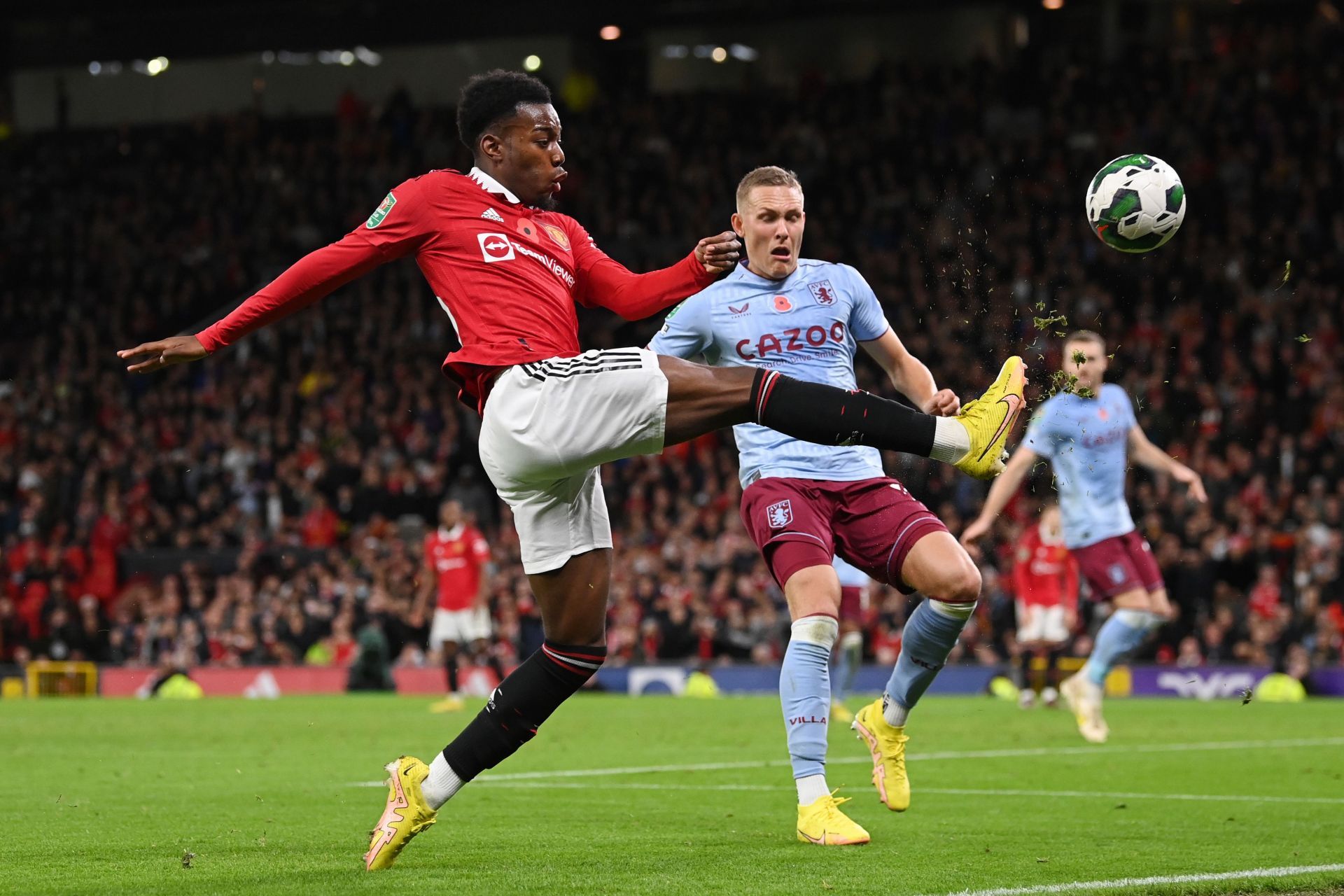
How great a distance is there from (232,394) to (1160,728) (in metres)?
19.4

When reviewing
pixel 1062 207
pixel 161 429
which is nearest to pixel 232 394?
pixel 161 429

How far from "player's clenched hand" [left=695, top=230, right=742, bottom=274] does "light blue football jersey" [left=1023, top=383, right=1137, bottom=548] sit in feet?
19.9

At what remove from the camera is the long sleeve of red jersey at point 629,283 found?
5.60 meters

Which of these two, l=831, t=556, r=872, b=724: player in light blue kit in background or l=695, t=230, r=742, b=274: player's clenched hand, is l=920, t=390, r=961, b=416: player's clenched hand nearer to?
l=695, t=230, r=742, b=274: player's clenched hand

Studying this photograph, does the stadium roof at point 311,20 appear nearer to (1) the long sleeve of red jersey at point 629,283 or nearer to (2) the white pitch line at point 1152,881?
(1) the long sleeve of red jersey at point 629,283

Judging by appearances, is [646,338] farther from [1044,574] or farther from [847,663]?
[847,663]

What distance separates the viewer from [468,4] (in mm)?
31766

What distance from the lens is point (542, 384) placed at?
5145 mm

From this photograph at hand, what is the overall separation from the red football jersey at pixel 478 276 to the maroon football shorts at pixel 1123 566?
6346 millimetres

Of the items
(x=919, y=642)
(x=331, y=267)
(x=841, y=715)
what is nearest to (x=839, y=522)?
(x=919, y=642)

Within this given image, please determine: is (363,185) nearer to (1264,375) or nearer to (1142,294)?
(1142,294)

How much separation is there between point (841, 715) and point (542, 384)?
31.0 ft

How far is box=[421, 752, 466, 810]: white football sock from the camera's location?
218 inches

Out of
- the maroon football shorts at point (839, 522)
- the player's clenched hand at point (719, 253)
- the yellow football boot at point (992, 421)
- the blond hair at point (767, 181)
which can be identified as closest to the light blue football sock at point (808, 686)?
the maroon football shorts at point (839, 522)
